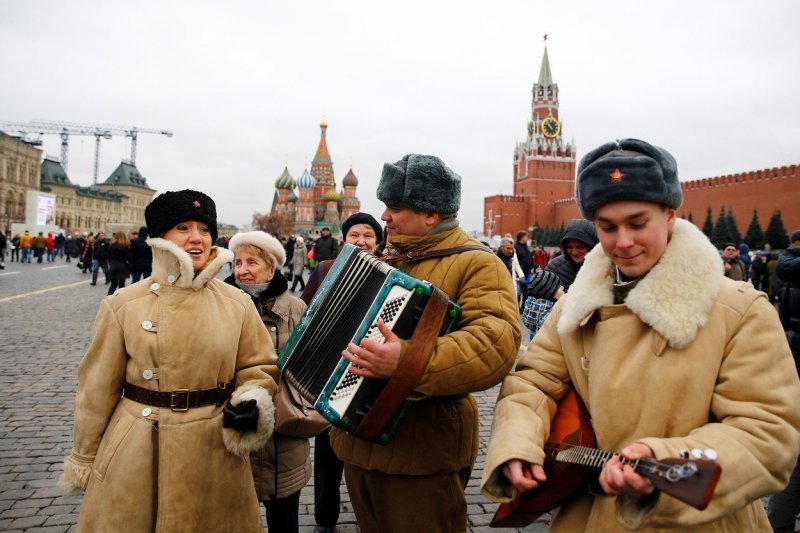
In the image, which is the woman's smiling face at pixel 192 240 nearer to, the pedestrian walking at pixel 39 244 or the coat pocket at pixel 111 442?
the coat pocket at pixel 111 442

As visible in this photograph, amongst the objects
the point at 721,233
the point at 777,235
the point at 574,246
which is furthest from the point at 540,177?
the point at 574,246

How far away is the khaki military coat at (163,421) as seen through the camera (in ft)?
7.50

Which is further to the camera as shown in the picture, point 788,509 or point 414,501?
point 788,509

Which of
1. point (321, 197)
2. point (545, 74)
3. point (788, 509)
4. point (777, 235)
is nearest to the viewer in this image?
point (788, 509)

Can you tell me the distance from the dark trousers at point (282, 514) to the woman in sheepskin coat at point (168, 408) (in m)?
0.55

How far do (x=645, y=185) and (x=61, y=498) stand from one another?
4.21 m

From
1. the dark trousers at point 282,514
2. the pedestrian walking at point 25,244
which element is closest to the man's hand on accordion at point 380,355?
the dark trousers at point 282,514

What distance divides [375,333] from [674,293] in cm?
103

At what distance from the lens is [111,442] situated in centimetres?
232

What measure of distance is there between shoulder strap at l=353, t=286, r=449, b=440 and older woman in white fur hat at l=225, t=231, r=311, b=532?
127cm

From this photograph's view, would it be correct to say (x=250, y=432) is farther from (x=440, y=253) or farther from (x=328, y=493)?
(x=328, y=493)

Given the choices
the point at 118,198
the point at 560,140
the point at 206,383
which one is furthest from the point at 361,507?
the point at 118,198

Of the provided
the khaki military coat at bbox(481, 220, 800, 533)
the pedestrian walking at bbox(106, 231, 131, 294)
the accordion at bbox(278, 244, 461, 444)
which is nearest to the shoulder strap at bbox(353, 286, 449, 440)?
the accordion at bbox(278, 244, 461, 444)

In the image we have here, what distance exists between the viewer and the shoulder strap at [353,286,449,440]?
6.68 feet
